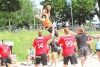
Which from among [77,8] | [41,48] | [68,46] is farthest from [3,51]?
[77,8]

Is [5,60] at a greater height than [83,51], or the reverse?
[83,51]

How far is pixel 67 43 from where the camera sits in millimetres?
12930

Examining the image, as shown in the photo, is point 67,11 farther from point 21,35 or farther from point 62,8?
point 21,35

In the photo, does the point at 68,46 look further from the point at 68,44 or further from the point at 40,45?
the point at 40,45

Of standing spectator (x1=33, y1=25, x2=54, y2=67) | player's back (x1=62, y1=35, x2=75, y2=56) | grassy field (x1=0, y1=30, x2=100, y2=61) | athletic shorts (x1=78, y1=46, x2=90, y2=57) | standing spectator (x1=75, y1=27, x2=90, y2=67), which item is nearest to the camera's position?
player's back (x1=62, y1=35, x2=75, y2=56)

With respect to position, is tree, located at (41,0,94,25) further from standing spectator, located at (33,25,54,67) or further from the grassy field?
standing spectator, located at (33,25,54,67)

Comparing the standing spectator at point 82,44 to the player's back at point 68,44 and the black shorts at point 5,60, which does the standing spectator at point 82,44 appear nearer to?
the player's back at point 68,44

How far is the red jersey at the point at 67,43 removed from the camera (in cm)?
1284

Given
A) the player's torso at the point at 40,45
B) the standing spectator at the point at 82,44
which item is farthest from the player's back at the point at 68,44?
the standing spectator at the point at 82,44

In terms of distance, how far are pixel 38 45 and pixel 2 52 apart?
13.1 feet

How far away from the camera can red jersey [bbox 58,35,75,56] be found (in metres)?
12.8

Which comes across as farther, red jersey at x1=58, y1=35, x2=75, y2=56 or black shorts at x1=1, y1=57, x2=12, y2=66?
black shorts at x1=1, y1=57, x2=12, y2=66

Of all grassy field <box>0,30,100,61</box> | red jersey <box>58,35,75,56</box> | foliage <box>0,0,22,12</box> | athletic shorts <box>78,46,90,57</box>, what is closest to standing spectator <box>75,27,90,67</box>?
athletic shorts <box>78,46,90,57</box>

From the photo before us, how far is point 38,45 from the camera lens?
44.3 feet
